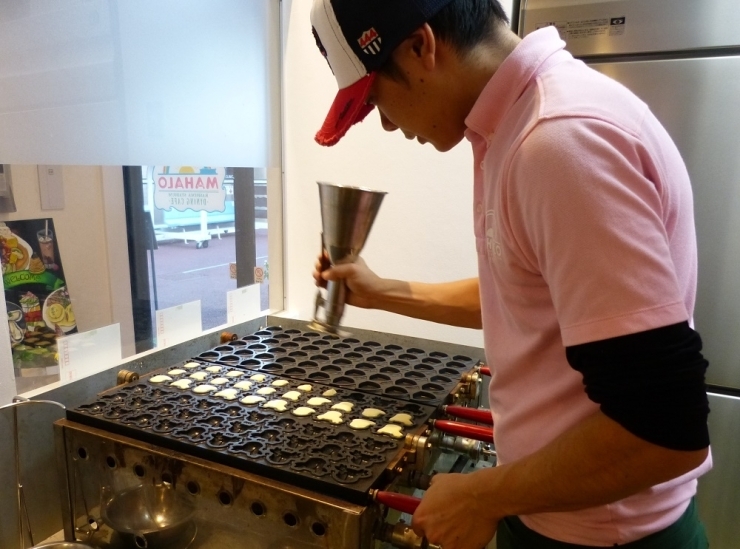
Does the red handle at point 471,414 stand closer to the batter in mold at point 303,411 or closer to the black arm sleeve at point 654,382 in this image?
the batter in mold at point 303,411

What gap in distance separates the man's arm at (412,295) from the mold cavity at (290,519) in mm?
482

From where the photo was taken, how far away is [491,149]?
0.66m

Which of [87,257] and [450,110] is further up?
[450,110]

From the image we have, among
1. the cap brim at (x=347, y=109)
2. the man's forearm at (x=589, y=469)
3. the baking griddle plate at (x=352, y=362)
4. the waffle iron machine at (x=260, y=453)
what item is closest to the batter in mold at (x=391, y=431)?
the waffle iron machine at (x=260, y=453)

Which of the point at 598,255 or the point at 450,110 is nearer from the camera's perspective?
the point at 598,255

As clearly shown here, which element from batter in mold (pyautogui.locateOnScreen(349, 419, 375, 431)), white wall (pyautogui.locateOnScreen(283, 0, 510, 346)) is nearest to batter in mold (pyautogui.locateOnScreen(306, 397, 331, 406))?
batter in mold (pyautogui.locateOnScreen(349, 419, 375, 431))

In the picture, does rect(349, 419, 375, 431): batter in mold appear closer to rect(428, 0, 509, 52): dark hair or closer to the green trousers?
the green trousers

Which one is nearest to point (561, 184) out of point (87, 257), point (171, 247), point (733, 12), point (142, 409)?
point (142, 409)

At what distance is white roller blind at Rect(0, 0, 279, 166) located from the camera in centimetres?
115

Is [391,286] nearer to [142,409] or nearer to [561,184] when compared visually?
[142,409]

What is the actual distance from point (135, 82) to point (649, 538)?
1.42 m

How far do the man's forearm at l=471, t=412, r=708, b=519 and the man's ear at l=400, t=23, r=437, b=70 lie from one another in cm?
43

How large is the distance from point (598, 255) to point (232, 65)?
150 centimetres

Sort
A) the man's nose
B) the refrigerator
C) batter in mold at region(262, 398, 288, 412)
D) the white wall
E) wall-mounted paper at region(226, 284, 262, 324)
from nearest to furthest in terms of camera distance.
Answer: the man's nose < batter in mold at region(262, 398, 288, 412) < the refrigerator < the white wall < wall-mounted paper at region(226, 284, 262, 324)
